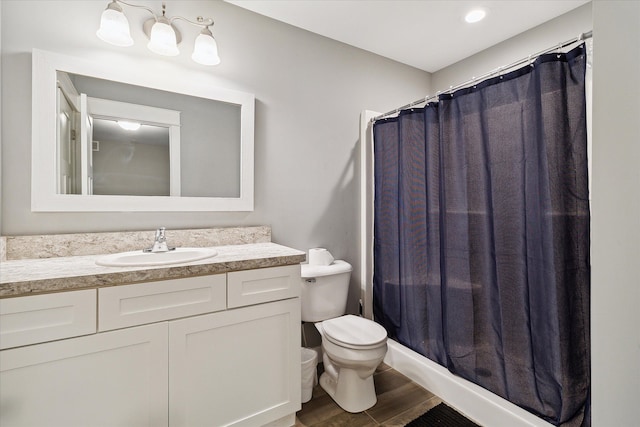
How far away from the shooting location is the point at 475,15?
74.7 inches

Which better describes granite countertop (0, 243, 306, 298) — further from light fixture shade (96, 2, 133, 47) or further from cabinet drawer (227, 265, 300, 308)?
light fixture shade (96, 2, 133, 47)

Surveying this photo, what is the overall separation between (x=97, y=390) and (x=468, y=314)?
172cm

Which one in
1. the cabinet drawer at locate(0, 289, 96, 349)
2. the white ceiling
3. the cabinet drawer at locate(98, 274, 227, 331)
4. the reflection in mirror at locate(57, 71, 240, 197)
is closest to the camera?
the cabinet drawer at locate(0, 289, 96, 349)

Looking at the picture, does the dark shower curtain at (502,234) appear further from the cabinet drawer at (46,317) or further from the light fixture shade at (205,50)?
the cabinet drawer at (46,317)

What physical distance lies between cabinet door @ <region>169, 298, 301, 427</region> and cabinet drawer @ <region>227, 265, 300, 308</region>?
0.04 m

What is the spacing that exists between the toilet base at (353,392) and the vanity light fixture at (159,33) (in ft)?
6.36

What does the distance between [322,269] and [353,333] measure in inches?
16.9

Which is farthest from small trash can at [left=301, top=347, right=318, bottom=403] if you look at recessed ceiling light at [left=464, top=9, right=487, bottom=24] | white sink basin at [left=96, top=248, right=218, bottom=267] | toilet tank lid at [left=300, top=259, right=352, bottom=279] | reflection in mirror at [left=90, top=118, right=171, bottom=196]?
recessed ceiling light at [left=464, top=9, right=487, bottom=24]

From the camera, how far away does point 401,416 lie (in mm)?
1590

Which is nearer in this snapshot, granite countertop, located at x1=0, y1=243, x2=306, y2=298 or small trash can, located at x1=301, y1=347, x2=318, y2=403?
granite countertop, located at x1=0, y1=243, x2=306, y2=298

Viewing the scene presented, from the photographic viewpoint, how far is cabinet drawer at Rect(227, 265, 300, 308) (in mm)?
1312
